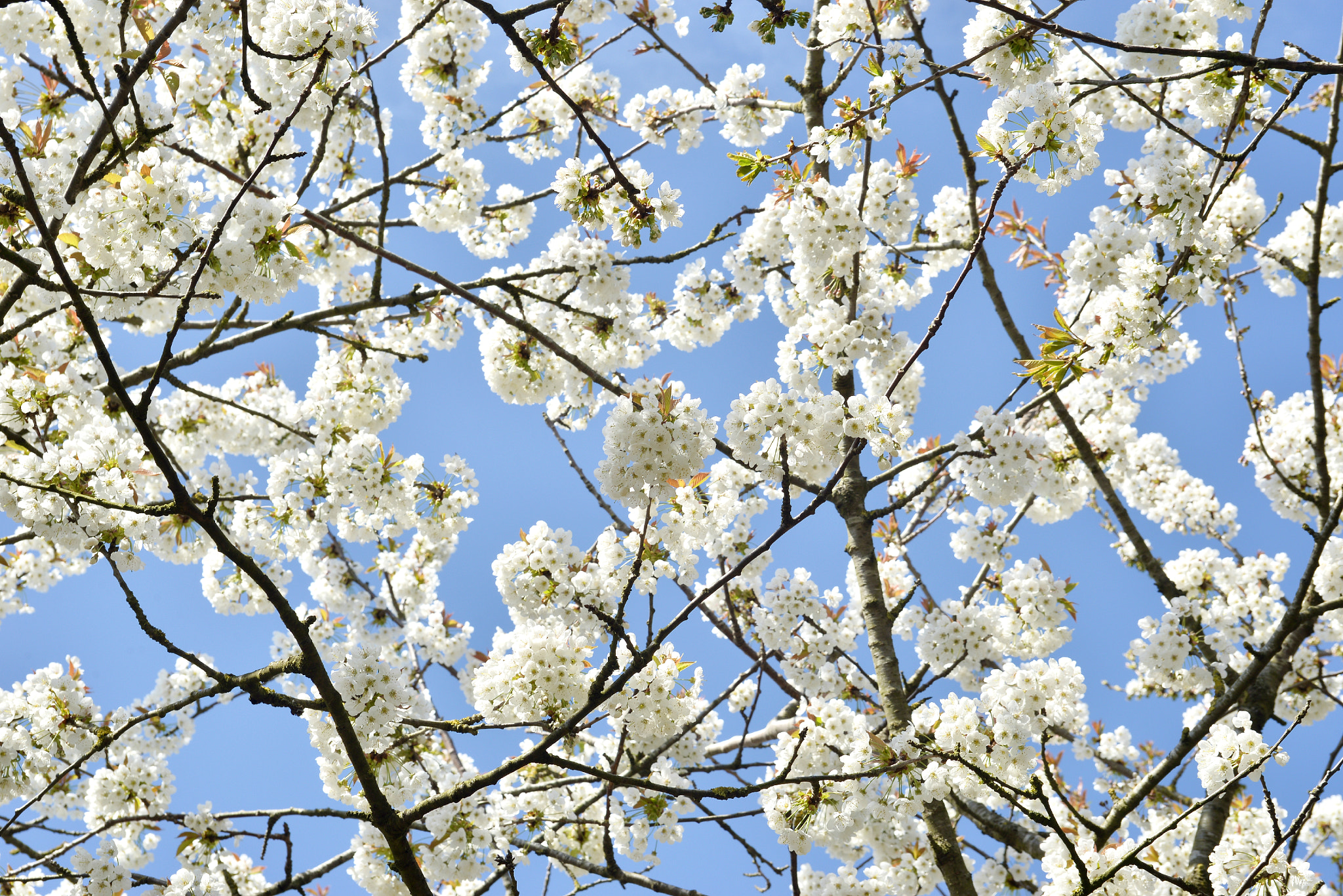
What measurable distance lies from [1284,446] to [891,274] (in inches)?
164

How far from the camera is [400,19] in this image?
652 cm

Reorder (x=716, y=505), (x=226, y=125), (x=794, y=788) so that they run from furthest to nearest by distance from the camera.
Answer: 1. (x=226, y=125)
2. (x=794, y=788)
3. (x=716, y=505)

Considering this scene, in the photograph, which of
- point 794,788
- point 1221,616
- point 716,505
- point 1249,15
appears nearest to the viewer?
point 716,505

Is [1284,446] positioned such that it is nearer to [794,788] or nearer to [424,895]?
[794,788]

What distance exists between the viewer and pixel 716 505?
3.34m

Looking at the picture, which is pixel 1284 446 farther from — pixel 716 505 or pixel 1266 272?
pixel 716 505

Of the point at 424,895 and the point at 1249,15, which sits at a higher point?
the point at 1249,15

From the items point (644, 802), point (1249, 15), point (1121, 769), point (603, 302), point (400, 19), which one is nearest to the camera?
point (644, 802)

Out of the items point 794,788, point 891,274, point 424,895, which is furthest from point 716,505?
point 891,274

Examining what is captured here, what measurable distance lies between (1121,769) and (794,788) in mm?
4821

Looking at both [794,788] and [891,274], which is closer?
[794,788]

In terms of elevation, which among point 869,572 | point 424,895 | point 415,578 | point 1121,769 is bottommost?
point 424,895

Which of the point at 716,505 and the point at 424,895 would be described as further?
the point at 716,505

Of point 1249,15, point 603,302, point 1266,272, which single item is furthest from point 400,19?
point 1266,272
